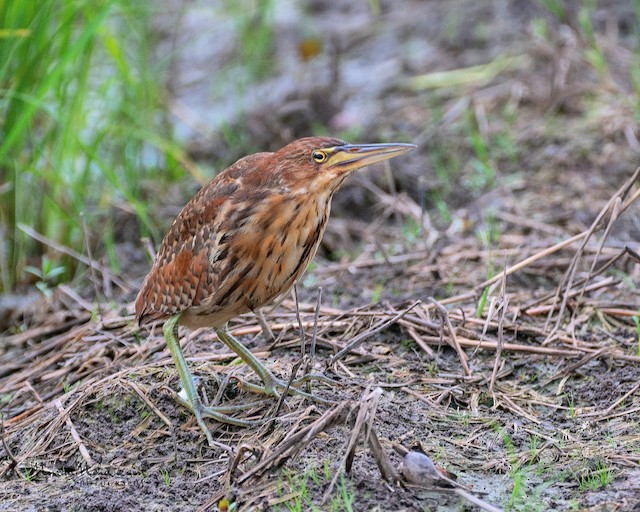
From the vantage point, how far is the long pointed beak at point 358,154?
3.86 meters

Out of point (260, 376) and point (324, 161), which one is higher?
point (324, 161)

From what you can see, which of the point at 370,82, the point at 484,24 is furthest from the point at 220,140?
the point at 484,24

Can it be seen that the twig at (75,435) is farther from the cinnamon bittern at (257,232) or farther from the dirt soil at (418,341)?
the cinnamon bittern at (257,232)

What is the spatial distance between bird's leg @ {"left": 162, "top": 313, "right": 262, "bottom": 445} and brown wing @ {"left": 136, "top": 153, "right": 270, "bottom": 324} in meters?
0.11

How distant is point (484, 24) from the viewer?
9.62 m

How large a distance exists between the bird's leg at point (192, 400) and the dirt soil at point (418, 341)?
0.07 m

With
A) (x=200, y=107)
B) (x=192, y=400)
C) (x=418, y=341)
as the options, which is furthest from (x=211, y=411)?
(x=200, y=107)

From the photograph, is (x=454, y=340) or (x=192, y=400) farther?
(x=454, y=340)

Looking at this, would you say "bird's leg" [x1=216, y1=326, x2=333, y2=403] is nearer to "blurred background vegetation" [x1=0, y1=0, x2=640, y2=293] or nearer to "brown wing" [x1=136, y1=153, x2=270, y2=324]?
"brown wing" [x1=136, y1=153, x2=270, y2=324]

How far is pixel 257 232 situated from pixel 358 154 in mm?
494

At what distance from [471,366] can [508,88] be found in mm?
4386

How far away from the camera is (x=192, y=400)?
4000 mm

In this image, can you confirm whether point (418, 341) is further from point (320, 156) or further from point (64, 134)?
point (64, 134)

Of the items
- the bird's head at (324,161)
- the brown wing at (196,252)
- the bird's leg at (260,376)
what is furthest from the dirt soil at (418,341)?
the bird's head at (324,161)
